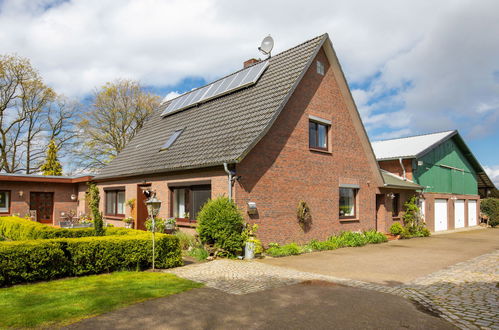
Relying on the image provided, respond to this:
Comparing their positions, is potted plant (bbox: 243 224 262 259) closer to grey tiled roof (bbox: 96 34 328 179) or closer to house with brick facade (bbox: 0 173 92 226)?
grey tiled roof (bbox: 96 34 328 179)

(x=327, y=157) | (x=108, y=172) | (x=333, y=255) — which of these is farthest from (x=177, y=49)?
(x=333, y=255)

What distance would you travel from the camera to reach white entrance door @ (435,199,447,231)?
24984 millimetres

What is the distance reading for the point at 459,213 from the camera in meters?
28.1

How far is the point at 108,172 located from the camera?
19422mm

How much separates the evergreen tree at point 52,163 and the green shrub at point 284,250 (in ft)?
91.9

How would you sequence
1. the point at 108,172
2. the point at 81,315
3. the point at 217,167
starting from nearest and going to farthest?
the point at 81,315 → the point at 217,167 → the point at 108,172

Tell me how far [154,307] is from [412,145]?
23743mm

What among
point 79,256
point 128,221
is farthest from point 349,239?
point 79,256

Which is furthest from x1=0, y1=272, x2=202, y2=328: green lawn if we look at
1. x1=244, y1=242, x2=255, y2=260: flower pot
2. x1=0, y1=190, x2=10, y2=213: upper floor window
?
x1=0, y1=190, x2=10, y2=213: upper floor window

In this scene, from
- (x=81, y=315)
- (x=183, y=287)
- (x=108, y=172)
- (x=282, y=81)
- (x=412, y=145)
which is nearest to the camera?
(x=81, y=315)

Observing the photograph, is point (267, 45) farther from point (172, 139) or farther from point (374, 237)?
point (374, 237)

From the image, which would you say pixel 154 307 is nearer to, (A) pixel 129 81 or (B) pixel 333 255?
(B) pixel 333 255

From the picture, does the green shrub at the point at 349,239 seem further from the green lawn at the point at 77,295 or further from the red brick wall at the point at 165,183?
the green lawn at the point at 77,295

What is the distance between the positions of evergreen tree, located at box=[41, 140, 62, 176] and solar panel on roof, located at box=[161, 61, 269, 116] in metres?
18.0
